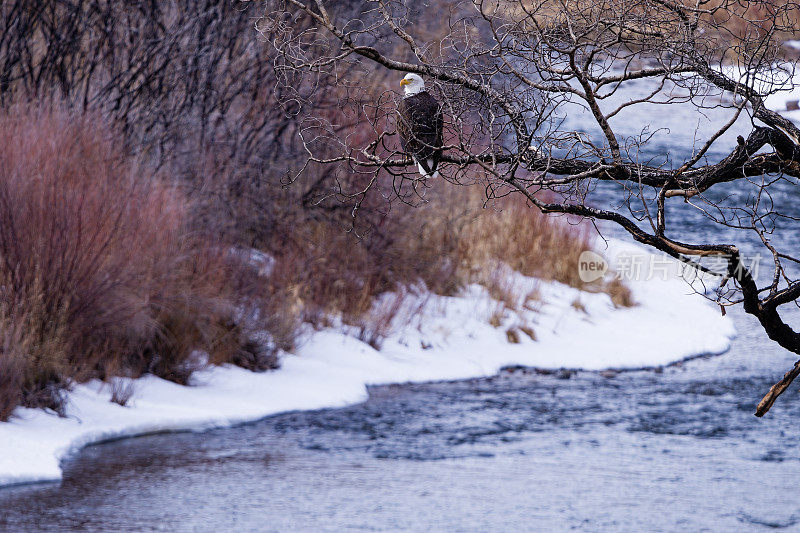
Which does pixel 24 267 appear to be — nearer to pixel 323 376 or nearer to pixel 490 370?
pixel 323 376

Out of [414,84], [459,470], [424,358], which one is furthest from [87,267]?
[414,84]

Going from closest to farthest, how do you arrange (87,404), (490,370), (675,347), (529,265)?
(87,404)
(490,370)
(675,347)
(529,265)

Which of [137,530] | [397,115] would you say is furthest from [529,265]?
[397,115]

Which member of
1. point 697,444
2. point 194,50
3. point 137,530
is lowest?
point 137,530

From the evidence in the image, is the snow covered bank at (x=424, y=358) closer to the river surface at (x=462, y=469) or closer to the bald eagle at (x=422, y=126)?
the river surface at (x=462, y=469)

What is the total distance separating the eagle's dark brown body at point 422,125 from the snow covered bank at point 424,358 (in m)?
4.60

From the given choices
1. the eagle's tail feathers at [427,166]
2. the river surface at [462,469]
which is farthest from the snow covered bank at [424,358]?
the eagle's tail feathers at [427,166]

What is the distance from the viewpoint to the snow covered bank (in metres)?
8.85

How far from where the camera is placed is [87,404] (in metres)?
9.29

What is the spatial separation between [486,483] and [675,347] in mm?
6444

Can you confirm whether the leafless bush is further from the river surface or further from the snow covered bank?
the river surface

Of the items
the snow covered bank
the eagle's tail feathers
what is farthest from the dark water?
the eagle's tail feathers

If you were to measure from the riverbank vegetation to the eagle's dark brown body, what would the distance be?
4.32 m

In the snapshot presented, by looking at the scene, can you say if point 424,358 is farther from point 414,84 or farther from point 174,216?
point 414,84
